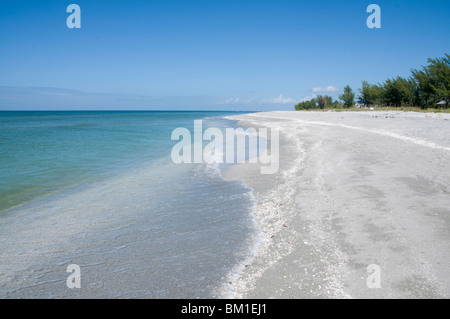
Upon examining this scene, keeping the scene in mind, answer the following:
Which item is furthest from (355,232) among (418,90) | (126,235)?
(418,90)

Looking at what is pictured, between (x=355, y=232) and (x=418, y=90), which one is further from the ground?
(x=418, y=90)

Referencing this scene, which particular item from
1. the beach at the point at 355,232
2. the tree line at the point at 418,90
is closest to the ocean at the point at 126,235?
the beach at the point at 355,232

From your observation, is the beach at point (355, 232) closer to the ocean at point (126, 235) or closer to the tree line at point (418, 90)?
the ocean at point (126, 235)

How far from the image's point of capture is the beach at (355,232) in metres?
3.00

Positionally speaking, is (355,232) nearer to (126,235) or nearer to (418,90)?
(126,235)

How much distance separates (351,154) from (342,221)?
18.9 feet

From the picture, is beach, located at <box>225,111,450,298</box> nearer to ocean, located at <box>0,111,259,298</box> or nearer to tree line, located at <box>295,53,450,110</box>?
ocean, located at <box>0,111,259,298</box>

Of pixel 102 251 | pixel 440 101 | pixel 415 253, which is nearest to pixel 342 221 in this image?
pixel 415 253

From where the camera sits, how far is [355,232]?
164 inches

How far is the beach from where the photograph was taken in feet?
9.85

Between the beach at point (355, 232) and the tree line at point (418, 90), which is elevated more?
the tree line at point (418, 90)

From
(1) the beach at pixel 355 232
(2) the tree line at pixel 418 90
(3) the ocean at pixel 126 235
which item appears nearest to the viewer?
(1) the beach at pixel 355 232

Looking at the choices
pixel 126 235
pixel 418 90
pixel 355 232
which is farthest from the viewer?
pixel 418 90

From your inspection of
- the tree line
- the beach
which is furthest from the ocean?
the tree line
